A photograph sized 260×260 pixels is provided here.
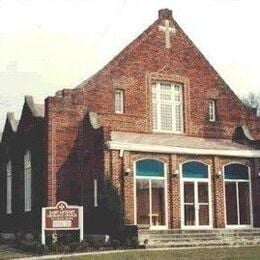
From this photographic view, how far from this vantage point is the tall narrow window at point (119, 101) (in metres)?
30.7

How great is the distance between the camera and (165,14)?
1282 inches

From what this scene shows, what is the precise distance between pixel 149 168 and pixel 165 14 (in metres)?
9.37

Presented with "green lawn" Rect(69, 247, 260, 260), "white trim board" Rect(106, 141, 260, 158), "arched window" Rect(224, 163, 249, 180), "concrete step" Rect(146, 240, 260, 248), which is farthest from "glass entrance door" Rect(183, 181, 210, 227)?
"green lawn" Rect(69, 247, 260, 260)

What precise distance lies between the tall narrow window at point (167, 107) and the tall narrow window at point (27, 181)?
6729 millimetres

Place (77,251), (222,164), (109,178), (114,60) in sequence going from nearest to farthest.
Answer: (77,251) < (109,178) < (222,164) < (114,60)

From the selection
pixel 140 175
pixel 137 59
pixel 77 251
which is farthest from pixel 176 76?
pixel 77 251

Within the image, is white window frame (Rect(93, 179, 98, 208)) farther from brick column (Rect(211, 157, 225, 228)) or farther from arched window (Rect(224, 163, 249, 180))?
arched window (Rect(224, 163, 249, 180))

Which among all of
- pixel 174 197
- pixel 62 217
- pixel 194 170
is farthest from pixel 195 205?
pixel 62 217

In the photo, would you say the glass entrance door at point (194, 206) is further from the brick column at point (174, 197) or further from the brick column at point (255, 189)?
the brick column at point (255, 189)

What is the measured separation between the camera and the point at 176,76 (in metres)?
32.1

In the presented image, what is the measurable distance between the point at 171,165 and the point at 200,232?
3168 millimetres

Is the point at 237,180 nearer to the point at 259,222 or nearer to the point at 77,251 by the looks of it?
the point at 259,222

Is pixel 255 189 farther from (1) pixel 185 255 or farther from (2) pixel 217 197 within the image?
(1) pixel 185 255

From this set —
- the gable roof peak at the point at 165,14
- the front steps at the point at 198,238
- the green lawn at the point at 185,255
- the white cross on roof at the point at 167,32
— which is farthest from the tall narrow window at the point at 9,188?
the green lawn at the point at 185,255
